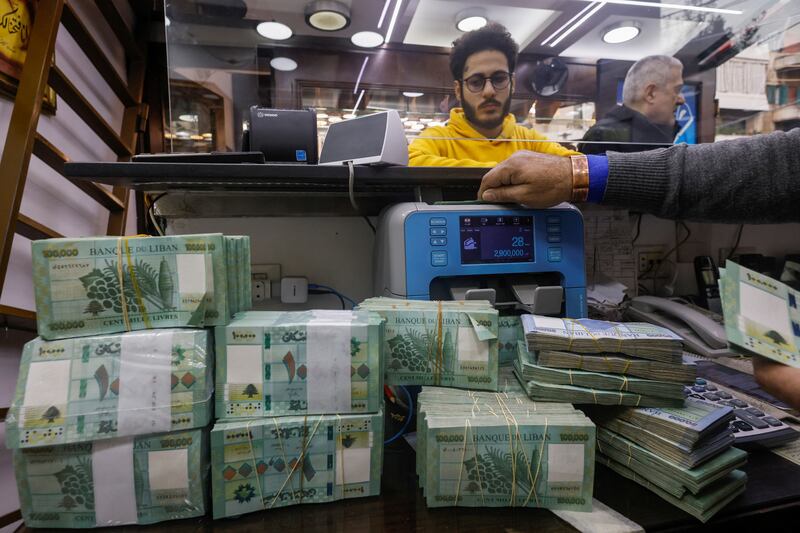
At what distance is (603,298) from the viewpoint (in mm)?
Result: 1162

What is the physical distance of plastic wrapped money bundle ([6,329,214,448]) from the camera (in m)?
0.51

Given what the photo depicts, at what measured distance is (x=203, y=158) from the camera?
2.65 feet

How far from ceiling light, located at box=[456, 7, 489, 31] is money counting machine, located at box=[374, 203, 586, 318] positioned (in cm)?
90

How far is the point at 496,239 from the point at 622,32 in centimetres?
124

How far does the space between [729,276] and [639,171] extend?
1.03ft

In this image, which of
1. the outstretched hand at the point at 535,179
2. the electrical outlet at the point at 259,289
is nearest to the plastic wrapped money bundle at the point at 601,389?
the outstretched hand at the point at 535,179

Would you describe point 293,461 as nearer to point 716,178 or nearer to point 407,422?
point 407,422

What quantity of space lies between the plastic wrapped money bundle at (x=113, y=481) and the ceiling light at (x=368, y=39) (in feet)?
4.76

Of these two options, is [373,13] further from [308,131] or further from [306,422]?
[306,422]

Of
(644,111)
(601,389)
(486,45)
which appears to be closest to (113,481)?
(601,389)

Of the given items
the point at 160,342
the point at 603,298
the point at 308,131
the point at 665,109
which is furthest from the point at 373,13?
the point at 160,342

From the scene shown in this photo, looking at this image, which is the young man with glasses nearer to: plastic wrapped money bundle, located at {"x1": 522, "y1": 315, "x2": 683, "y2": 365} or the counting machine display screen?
the counting machine display screen

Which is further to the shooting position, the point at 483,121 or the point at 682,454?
the point at 483,121

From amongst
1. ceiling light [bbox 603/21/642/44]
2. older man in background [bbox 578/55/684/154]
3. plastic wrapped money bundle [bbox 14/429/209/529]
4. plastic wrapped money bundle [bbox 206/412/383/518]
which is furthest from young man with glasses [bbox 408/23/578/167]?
plastic wrapped money bundle [bbox 14/429/209/529]
